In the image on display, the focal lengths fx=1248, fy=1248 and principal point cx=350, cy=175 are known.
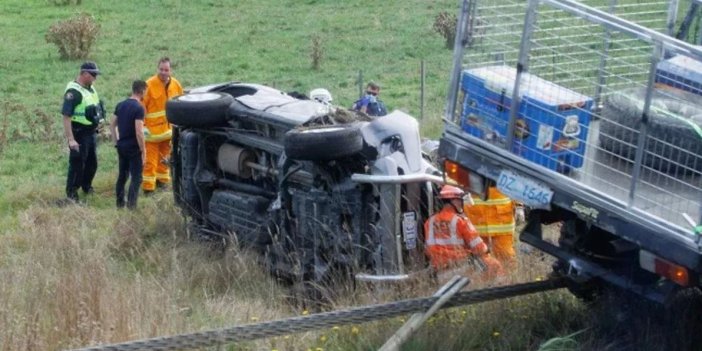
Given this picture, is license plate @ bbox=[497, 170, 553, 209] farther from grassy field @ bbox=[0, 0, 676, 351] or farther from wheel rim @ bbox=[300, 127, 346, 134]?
wheel rim @ bbox=[300, 127, 346, 134]

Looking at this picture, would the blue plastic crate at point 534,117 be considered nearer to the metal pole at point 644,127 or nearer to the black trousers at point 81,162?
the metal pole at point 644,127

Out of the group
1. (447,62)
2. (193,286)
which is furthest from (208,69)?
(193,286)

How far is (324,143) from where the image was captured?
9.09 metres

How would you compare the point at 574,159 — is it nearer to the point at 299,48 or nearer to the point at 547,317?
the point at 547,317

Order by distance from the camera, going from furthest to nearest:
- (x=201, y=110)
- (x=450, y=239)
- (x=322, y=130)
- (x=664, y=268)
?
(x=201, y=110) → (x=322, y=130) → (x=450, y=239) → (x=664, y=268)

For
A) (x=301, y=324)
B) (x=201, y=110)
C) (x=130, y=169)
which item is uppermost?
(x=301, y=324)

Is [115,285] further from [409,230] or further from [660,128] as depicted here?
[660,128]

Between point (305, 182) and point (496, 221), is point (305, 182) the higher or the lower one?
the higher one

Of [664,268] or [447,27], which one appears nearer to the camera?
[664,268]

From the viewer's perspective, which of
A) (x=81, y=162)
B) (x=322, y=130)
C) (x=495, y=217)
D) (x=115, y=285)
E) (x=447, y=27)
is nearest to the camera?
(x=115, y=285)

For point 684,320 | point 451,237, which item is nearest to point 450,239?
point 451,237

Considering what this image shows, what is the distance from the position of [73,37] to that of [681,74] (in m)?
21.3

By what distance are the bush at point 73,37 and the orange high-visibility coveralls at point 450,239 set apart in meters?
19.0

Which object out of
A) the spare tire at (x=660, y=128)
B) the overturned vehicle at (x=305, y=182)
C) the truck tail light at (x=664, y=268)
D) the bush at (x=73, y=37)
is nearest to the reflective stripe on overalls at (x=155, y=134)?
the overturned vehicle at (x=305, y=182)
